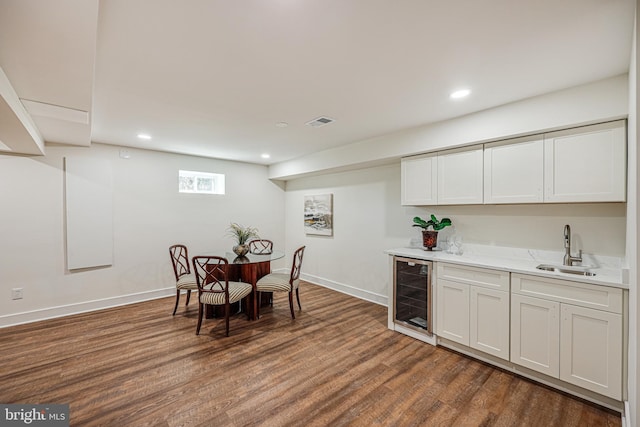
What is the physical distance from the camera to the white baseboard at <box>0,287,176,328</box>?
3.53m

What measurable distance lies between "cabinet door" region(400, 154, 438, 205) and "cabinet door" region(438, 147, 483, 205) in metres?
0.08

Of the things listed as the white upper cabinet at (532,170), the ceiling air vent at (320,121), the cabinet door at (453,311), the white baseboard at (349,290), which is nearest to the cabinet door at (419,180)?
the white upper cabinet at (532,170)

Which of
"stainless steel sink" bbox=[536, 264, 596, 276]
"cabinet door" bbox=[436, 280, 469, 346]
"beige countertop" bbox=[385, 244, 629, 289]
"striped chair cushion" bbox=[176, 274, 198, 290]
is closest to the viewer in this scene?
"beige countertop" bbox=[385, 244, 629, 289]

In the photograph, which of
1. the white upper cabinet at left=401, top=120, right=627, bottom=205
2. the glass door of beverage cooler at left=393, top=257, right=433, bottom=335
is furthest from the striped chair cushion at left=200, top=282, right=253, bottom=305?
the white upper cabinet at left=401, top=120, right=627, bottom=205

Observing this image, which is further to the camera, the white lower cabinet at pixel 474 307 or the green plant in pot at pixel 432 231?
the green plant in pot at pixel 432 231

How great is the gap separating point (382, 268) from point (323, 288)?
139cm

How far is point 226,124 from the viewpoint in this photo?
329 cm

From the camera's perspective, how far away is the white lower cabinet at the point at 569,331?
6.55 ft

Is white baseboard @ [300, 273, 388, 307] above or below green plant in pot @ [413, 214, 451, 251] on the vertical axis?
below

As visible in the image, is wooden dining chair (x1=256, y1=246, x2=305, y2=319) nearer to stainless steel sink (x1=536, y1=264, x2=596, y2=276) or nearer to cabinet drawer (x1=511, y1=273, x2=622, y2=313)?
cabinet drawer (x1=511, y1=273, x2=622, y2=313)

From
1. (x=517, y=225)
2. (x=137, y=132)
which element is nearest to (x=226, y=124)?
(x=137, y=132)

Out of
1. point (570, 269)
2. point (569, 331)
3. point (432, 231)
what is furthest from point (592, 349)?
point (432, 231)

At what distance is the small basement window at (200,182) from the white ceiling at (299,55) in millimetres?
1957

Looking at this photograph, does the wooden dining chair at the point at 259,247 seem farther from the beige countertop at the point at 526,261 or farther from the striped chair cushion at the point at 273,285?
the beige countertop at the point at 526,261
